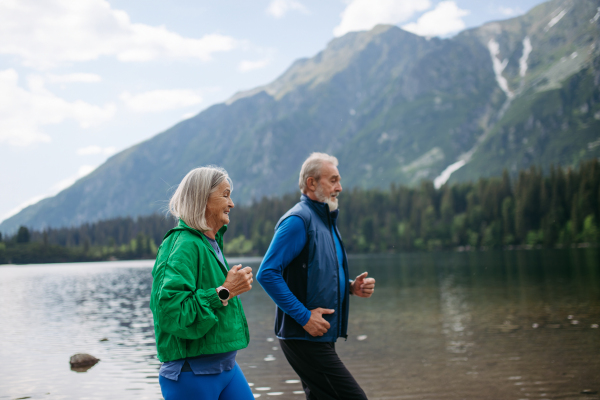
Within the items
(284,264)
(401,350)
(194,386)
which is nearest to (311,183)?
(284,264)

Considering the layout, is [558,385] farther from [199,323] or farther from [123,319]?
[123,319]

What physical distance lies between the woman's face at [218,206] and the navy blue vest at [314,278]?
1.24 metres

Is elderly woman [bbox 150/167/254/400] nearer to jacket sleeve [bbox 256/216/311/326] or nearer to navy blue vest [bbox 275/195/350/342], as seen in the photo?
jacket sleeve [bbox 256/216/311/326]

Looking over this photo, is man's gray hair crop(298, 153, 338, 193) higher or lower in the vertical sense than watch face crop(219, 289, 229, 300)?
higher

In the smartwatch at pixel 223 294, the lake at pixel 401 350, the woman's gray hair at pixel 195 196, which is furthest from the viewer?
the lake at pixel 401 350

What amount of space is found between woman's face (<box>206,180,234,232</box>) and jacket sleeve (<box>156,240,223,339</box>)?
570 mm

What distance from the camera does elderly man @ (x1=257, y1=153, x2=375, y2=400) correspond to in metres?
5.72

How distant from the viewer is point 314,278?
5922 millimetres

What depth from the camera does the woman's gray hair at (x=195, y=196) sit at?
4.52 m

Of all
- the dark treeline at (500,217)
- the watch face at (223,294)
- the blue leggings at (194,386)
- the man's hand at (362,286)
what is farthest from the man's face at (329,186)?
the dark treeline at (500,217)

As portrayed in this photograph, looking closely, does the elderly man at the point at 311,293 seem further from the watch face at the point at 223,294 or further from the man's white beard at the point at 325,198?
the watch face at the point at 223,294

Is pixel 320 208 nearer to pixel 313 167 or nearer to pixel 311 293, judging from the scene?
pixel 313 167

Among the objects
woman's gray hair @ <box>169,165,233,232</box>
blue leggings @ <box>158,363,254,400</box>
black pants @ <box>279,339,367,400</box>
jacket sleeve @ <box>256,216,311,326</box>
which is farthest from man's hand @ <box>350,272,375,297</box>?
woman's gray hair @ <box>169,165,233,232</box>

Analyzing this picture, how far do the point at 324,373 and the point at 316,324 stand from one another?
1.94ft
